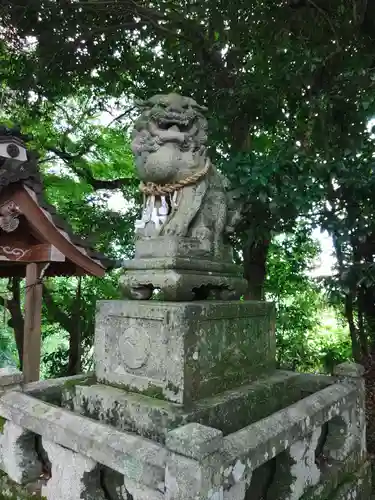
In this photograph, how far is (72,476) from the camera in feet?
7.91

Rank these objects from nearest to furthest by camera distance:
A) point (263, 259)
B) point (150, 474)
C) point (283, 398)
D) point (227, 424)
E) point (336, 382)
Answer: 1. point (150, 474)
2. point (227, 424)
3. point (283, 398)
4. point (336, 382)
5. point (263, 259)

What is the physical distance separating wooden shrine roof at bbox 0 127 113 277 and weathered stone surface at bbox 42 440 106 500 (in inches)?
97.3

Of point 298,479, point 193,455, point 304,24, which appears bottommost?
point 298,479

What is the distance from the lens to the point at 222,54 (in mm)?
5973

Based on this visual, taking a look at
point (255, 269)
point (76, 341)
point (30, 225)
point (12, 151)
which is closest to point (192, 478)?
point (30, 225)

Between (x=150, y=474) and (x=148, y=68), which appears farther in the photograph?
(x=148, y=68)

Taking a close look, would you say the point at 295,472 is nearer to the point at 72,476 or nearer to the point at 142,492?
the point at 142,492

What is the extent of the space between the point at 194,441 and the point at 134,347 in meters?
1.15

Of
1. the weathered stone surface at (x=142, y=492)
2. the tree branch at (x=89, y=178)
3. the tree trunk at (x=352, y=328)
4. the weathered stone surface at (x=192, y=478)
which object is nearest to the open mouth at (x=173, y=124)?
the weathered stone surface at (x=192, y=478)

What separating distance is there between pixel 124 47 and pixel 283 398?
608cm

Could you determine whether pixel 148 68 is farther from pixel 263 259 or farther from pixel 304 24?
pixel 263 259

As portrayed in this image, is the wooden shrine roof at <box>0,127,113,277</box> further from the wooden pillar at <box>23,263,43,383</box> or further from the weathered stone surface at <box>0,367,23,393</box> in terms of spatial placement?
the weathered stone surface at <box>0,367,23,393</box>

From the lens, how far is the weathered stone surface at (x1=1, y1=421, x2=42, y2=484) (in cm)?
280

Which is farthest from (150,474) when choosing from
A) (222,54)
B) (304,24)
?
(222,54)
